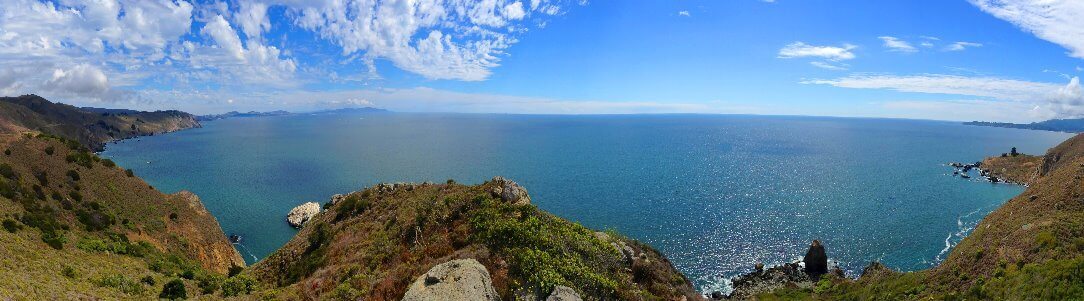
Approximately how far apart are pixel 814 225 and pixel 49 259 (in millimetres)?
95033

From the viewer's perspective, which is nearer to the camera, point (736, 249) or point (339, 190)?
point (736, 249)

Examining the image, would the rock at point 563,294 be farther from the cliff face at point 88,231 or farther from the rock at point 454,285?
the cliff face at point 88,231

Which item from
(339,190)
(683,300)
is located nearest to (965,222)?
(683,300)

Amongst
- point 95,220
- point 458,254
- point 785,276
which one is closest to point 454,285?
point 458,254

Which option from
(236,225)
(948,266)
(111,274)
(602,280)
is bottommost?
(236,225)

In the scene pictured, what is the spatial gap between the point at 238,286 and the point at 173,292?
375 cm

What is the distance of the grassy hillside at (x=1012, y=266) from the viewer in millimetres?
36891

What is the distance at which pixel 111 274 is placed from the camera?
32750 mm

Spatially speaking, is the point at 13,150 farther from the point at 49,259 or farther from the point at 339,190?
the point at 339,190

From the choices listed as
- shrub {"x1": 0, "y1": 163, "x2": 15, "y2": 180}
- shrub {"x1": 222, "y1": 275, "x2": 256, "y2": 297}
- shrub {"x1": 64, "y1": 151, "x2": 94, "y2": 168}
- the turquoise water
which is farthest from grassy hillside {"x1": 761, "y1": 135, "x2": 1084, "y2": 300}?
shrub {"x1": 64, "y1": 151, "x2": 94, "y2": 168}

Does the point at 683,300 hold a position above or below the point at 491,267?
below

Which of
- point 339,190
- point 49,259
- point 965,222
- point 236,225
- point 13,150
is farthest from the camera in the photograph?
point 339,190

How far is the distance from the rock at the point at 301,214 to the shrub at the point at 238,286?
154 ft

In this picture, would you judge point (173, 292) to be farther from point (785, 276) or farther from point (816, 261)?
point (816, 261)
